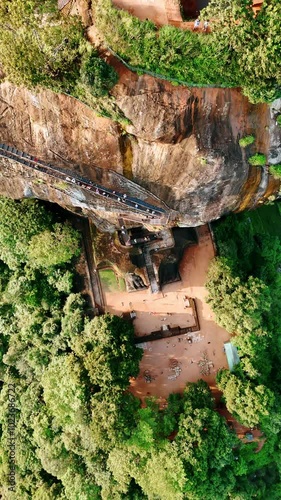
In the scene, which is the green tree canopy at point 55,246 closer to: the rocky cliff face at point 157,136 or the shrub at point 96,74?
the rocky cliff face at point 157,136

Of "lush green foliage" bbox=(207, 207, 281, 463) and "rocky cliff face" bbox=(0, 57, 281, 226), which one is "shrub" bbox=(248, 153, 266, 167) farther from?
"lush green foliage" bbox=(207, 207, 281, 463)

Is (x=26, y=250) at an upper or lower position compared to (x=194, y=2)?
lower

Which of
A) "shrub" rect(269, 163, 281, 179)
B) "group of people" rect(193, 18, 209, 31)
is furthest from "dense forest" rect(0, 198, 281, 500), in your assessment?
"group of people" rect(193, 18, 209, 31)

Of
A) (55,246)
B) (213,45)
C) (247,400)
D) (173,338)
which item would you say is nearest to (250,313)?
(247,400)

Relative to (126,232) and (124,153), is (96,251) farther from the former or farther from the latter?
(124,153)

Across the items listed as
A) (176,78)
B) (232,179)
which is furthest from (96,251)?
(176,78)

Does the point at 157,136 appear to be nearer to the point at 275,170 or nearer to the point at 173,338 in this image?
the point at 275,170

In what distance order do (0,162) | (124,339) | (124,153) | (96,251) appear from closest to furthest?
(124,153), (0,162), (124,339), (96,251)
